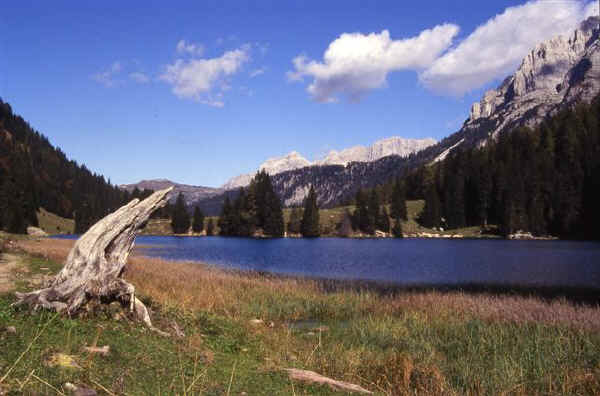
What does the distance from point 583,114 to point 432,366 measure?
577 ft

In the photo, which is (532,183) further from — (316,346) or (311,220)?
(316,346)

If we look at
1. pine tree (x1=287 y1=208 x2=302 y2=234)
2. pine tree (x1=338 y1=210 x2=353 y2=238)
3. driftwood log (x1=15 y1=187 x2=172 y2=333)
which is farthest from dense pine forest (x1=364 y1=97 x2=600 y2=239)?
driftwood log (x1=15 y1=187 x2=172 y2=333)

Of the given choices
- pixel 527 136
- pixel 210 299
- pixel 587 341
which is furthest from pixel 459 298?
pixel 527 136

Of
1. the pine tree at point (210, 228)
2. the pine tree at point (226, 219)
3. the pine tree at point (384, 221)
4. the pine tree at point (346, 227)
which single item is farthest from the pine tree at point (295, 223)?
the pine tree at point (210, 228)

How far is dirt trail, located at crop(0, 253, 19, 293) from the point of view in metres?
17.7

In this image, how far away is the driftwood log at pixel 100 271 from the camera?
12.4 meters

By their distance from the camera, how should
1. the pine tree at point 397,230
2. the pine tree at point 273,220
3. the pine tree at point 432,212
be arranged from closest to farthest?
the pine tree at point 397,230 < the pine tree at point 432,212 < the pine tree at point 273,220

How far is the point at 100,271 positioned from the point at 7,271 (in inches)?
487

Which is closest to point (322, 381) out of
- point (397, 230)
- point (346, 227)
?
point (397, 230)

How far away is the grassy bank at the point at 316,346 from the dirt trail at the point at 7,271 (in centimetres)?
68

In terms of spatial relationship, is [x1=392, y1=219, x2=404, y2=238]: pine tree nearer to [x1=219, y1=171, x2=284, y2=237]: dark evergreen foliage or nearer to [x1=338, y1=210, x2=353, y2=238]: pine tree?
[x1=338, y1=210, x2=353, y2=238]: pine tree

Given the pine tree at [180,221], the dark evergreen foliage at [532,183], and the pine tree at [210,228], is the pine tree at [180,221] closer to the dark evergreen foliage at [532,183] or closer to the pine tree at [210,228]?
the pine tree at [210,228]

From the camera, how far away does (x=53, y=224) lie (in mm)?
170750

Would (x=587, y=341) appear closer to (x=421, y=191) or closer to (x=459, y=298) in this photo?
(x=459, y=298)
